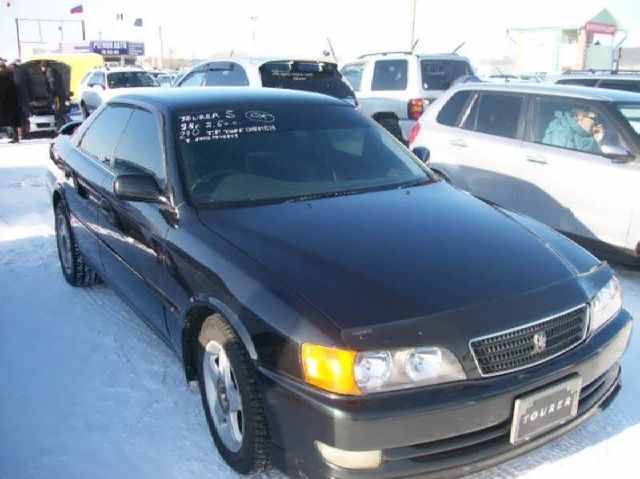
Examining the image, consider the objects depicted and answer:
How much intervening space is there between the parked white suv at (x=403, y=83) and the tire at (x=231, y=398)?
7449mm

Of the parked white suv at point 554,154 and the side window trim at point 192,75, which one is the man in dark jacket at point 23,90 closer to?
the side window trim at point 192,75

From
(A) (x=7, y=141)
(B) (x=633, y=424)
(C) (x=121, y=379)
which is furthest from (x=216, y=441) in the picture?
(A) (x=7, y=141)

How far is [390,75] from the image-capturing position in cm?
1099

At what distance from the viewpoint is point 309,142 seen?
11.9 feet

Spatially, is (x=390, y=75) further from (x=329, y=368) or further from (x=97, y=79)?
(x=97, y=79)

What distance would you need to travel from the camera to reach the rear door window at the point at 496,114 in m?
6.02

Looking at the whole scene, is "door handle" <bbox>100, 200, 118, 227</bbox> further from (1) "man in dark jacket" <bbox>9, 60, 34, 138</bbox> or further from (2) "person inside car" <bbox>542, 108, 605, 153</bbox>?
(1) "man in dark jacket" <bbox>9, 60, 34, 138</bbox>

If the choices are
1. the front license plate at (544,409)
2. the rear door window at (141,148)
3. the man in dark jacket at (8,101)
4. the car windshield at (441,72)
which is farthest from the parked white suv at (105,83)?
the front license plate at (544,409)

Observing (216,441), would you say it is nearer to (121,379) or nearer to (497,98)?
(121,379)

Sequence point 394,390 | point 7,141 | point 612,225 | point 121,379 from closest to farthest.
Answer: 1. point 394,390
2. point 121,379
3. point 612,225
4. point 7,141

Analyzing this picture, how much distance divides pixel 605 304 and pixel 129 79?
16.8 m

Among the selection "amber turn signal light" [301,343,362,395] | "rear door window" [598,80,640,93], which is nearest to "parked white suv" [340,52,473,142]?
"rear door window" [598,80,640,93]

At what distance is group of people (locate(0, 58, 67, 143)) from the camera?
520 inches

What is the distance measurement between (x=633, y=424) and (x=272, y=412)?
1.82 m
